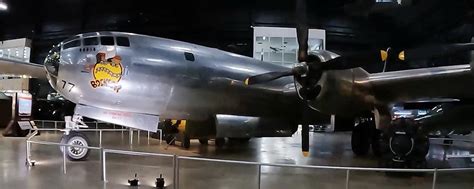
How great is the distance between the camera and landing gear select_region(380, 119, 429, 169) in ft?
29.8

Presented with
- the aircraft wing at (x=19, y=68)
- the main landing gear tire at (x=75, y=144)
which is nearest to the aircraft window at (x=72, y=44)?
the main landing gear tire at (x=75, y=144)

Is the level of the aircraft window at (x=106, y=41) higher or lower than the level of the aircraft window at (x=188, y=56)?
higher

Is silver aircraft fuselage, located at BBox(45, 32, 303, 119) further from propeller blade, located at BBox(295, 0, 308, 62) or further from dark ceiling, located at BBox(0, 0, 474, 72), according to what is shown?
dark ceiling, located at BBox(0, 0, 474, 72)

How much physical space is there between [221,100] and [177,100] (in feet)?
4.18

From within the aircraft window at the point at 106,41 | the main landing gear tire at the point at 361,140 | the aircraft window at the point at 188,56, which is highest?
the aircraft window at the point at 106,41

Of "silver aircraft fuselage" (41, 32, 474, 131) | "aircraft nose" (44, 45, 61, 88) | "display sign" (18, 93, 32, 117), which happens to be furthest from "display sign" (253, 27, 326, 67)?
"aircraft nose" (44, 45, 61, 88)

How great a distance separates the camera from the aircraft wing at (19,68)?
15086 mm

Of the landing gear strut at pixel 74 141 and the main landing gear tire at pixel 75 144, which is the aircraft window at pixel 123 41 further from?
the main landing gear tire at pixel 75 144

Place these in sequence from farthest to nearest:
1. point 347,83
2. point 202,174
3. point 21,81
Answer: point 21,81
point 347,83
point 202,174

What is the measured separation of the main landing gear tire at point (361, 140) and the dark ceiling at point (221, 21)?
36.2 ft

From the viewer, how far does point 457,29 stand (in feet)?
70.3

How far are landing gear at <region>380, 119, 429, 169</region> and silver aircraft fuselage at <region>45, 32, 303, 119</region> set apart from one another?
2875mm

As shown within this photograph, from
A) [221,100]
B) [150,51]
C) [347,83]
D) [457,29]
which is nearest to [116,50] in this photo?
[150,51]

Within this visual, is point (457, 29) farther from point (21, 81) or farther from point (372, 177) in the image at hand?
point (21, 81)
